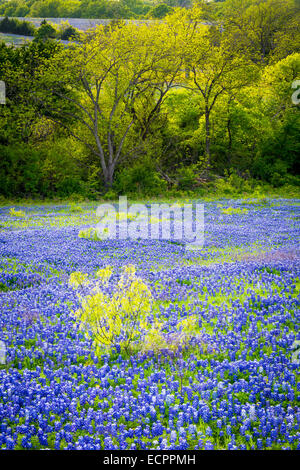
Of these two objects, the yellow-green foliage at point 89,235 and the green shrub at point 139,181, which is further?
the green shrub at point 139,181

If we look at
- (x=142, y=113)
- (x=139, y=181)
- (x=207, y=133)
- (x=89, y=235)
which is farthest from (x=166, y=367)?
(x=207, y=133)

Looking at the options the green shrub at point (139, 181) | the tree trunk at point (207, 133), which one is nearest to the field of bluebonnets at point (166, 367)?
the green shrub at point (139, 181)

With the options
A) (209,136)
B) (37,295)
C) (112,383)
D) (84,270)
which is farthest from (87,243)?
(209,136)

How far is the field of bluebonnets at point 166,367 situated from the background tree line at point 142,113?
72.4ft

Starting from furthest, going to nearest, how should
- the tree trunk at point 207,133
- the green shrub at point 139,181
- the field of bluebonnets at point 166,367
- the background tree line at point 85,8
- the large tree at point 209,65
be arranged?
the background tree line at point 85,8 → the tree trunk at point 207,133 → the large tree at point 209,65 → the green shrub at point 139,181 → the field of bluebonnets at point 166,367

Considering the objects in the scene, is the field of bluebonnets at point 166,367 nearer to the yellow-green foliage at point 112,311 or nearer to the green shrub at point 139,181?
the yellow-green foliage at point 112,311

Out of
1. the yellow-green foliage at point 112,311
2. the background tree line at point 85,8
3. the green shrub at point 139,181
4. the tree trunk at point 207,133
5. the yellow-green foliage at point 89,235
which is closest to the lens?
the yellow-green foliage at point 112,311

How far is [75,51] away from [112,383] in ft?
100

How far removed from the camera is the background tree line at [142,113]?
29.0m

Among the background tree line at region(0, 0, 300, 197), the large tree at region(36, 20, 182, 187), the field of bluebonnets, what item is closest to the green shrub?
the background tree line at region(0, 0, 300, 197)

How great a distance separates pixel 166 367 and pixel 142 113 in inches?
1359

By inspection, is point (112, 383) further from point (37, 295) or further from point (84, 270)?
point (84, 270)

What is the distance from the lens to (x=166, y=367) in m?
4.26

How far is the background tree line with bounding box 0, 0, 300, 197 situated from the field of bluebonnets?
2207 centimetres
